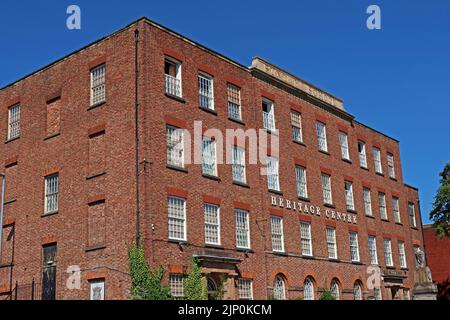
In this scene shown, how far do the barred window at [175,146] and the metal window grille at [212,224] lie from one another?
8.22 feet

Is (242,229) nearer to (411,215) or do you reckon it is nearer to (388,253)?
(388,253)

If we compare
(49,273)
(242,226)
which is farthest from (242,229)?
(49,273)

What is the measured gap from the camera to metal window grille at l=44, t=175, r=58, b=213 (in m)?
27.3

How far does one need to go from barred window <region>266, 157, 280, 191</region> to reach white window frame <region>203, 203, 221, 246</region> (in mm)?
4878

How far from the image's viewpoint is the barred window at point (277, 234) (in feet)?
99.8

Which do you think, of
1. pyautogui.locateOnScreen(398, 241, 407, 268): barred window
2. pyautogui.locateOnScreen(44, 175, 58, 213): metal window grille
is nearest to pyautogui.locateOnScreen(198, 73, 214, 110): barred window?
pyautogui.locateOnScreen(44, 175, 58, 213): metal window grille

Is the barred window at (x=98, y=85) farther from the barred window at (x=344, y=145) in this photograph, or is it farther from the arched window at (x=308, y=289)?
the barred window at (x=344, y=145)

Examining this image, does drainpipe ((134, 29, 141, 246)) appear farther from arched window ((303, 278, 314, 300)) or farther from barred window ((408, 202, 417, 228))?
barred window ((408, 202, 417, 228))

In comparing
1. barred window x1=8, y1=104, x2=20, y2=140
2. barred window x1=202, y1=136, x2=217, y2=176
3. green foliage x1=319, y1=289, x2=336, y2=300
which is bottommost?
green foliage x1=319, y1=289, x2=336, y2=300

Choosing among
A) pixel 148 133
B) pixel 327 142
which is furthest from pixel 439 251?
pixel 148 133

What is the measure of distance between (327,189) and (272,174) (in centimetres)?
613

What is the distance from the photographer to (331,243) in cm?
3506

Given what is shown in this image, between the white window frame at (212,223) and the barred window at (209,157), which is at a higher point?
the barred window at (209,157)

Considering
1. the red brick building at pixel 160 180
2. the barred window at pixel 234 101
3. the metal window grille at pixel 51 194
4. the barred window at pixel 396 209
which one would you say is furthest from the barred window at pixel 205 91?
the barred window at pixel 396 209
